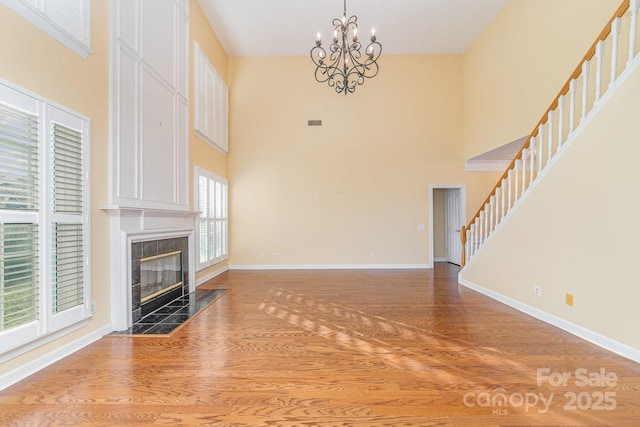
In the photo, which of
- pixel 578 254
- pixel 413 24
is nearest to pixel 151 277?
pixel 578 254

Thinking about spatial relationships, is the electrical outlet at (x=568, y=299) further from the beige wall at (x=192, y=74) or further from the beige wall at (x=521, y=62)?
the beige wall at (x=192, y=74)

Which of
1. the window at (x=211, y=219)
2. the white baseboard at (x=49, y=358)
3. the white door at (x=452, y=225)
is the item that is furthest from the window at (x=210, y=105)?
the white door at (x=452, y=225)

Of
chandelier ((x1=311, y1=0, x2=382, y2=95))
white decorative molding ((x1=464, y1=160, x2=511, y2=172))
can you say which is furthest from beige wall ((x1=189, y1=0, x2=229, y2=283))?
white decorative molding ((x1=464, y1=160, x2=511, y2=172))

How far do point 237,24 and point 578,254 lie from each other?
6.86 metres

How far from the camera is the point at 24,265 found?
218 centimetres

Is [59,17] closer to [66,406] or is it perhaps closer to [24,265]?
[24,265]

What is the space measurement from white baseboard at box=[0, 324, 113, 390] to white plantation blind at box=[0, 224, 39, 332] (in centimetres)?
37

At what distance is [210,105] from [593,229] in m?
6.32

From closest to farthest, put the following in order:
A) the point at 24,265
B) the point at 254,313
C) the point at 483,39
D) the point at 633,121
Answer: the point at 24,265
the point at 633,121
the point at 254,313
the point at 483,39

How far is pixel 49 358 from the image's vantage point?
241 centimetres

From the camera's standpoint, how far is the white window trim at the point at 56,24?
214 cm

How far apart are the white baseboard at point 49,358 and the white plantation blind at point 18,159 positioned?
1.24 meters

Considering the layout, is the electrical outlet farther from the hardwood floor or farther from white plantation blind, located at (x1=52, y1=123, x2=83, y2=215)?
white plantation blind, located at (x1=52, y1=123, x2=83, y2=215)

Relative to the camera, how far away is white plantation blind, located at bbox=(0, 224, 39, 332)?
2039 mm
